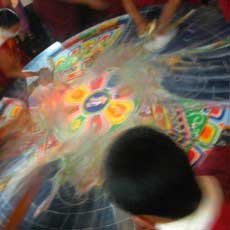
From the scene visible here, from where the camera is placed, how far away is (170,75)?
1.41 meters

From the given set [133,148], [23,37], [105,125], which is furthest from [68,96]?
[133,148]

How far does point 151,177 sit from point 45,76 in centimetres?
104

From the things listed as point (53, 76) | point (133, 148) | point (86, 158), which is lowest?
point (86, 158)

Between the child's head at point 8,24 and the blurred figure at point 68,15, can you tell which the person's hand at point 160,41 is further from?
the child's head at point 8,24

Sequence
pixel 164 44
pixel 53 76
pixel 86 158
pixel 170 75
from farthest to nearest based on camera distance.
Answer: pixel 53 76 < pixel 164 44 < pixel 170 75 < pixel 86 158

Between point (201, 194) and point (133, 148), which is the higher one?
point (133, 148)

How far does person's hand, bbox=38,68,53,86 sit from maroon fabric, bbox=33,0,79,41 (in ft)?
0.89

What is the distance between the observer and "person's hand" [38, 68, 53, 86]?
5.33ft

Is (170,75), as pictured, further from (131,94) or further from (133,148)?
(133,148)

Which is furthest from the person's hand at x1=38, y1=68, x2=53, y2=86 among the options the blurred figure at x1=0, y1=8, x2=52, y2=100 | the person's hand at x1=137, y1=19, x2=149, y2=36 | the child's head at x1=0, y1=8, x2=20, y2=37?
the person's hand at x1=137, y1=19, x2=149, y2=36

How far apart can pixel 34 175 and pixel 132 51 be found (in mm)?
578

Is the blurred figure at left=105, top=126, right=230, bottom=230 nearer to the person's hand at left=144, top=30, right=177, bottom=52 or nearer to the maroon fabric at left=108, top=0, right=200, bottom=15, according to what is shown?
the person's hand at left=144, top=30, right=177, bottom=52

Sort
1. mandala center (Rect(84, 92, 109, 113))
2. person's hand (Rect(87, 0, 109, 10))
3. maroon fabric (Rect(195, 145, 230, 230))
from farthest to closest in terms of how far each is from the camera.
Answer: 1. person's hand (Rect(87, 0, 109, 10))
2. mandala center (Rect(84, 92, 109, 113))
3. maroon fabric (Rect(195, 145, 230, 230))

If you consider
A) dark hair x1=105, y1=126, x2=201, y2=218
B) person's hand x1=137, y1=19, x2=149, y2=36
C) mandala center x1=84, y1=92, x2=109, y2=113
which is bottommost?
mandala center x1=84, y1=92, x2=109, y2=113
